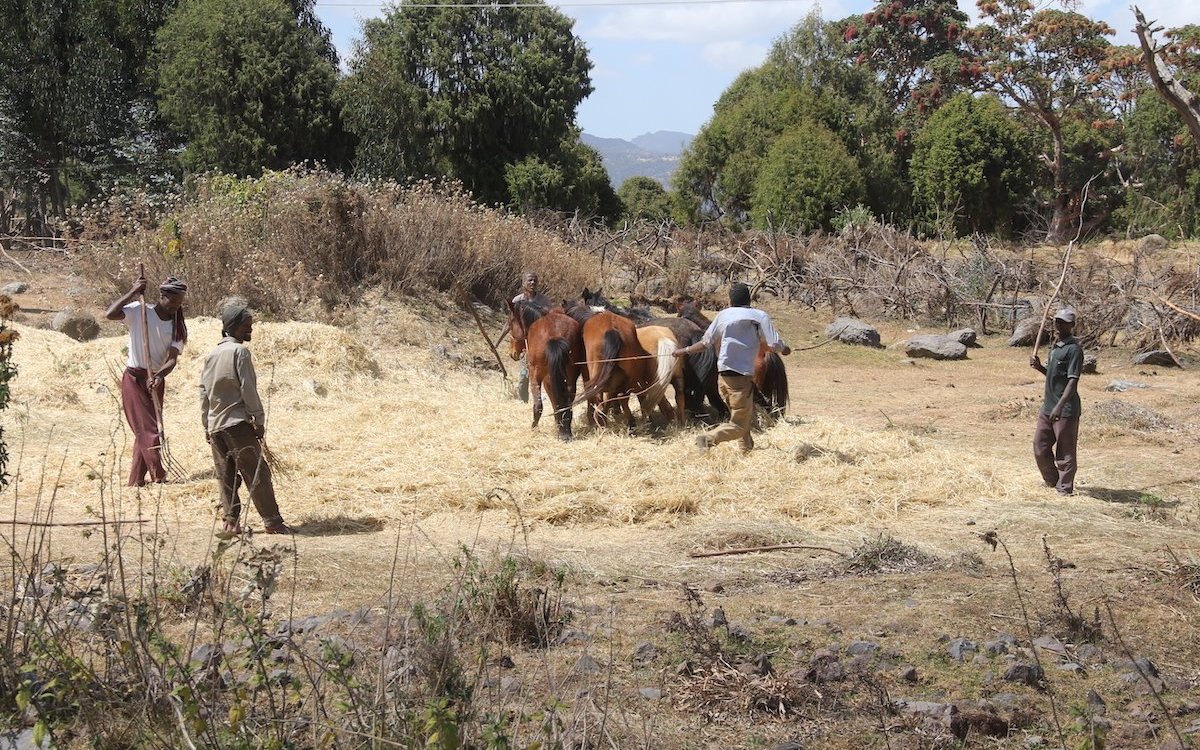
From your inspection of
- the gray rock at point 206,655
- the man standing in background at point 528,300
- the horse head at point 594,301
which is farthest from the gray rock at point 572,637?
the horse head at point 594,301

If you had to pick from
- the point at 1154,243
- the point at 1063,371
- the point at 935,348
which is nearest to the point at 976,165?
the point at 1154,243

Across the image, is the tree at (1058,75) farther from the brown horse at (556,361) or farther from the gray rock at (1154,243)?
the brown horse at (556,361)

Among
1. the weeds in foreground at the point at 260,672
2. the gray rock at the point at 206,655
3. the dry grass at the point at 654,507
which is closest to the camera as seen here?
the weeds in foreground at the point at 260,672

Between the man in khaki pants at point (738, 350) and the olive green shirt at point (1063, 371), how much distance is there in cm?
187

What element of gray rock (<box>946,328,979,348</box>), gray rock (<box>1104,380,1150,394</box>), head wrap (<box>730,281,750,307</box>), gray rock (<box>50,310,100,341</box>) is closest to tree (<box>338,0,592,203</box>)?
gray rock (<box>50,310,100,341</box>)

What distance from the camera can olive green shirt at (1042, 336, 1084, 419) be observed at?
8109 mm

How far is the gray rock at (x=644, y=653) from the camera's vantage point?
496 centimetres

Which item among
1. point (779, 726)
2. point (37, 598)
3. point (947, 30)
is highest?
point (947, 30)

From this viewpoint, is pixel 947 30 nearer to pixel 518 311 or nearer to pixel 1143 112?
pixel 1143 112

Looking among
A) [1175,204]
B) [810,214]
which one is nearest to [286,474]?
[810,214]

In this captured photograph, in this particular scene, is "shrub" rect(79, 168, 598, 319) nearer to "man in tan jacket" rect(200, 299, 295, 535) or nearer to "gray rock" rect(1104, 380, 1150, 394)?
"gray rock" rect(1104, 380, 1150, 394)

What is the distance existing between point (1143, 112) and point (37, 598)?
37136mm

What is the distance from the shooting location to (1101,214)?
36.2 m

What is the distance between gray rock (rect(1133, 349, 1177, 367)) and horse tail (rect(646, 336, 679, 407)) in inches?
401
